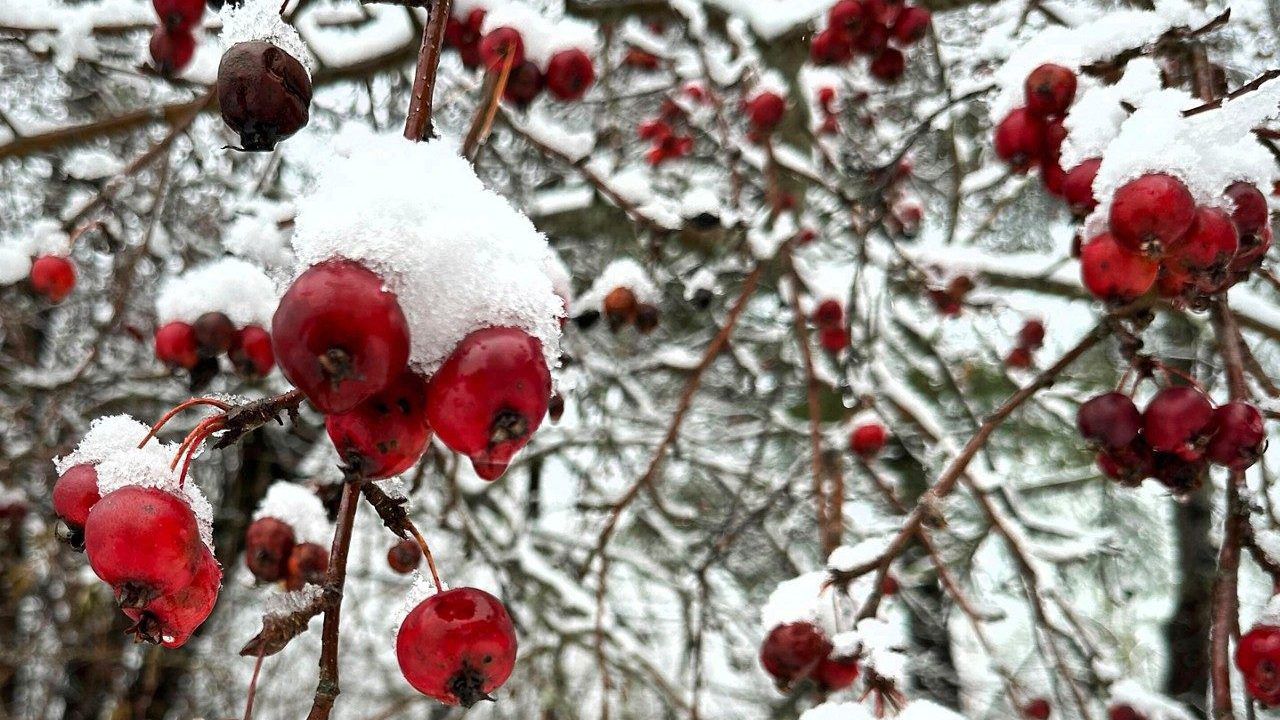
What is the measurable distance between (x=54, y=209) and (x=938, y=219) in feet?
15.9

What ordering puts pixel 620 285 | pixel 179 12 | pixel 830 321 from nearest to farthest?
pixel 179 12 < pixel 620 285 < pixel 830 321

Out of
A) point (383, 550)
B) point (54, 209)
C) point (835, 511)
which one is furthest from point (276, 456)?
point (835, 511)

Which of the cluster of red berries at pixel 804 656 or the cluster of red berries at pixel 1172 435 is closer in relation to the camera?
the cluster of red berries at pixel 1172 435

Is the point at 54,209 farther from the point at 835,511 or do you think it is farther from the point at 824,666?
the point at 824,666

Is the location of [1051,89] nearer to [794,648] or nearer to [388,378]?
[794,648]

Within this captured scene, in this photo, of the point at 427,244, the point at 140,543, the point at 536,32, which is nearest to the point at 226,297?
the point at 536,32

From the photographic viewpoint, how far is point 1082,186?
1.33 m

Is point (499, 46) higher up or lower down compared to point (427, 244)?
higher up

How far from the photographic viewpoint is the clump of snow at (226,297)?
6.36ft

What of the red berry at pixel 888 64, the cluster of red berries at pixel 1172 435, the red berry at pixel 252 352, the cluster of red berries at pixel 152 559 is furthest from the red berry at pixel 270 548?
the red berry at pixel 888 64

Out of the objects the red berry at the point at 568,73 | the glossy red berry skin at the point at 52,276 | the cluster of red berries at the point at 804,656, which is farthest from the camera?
the glossy red berry skin at the point at 52,276

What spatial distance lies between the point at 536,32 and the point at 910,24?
4.61ft

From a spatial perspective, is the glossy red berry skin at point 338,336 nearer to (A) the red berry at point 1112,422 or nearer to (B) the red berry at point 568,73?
(A) the red berry at point 1112,422

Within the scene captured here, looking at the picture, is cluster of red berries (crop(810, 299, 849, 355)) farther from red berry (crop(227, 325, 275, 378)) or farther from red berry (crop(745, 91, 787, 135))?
red berry (crop(227, 325, 275, 378))
